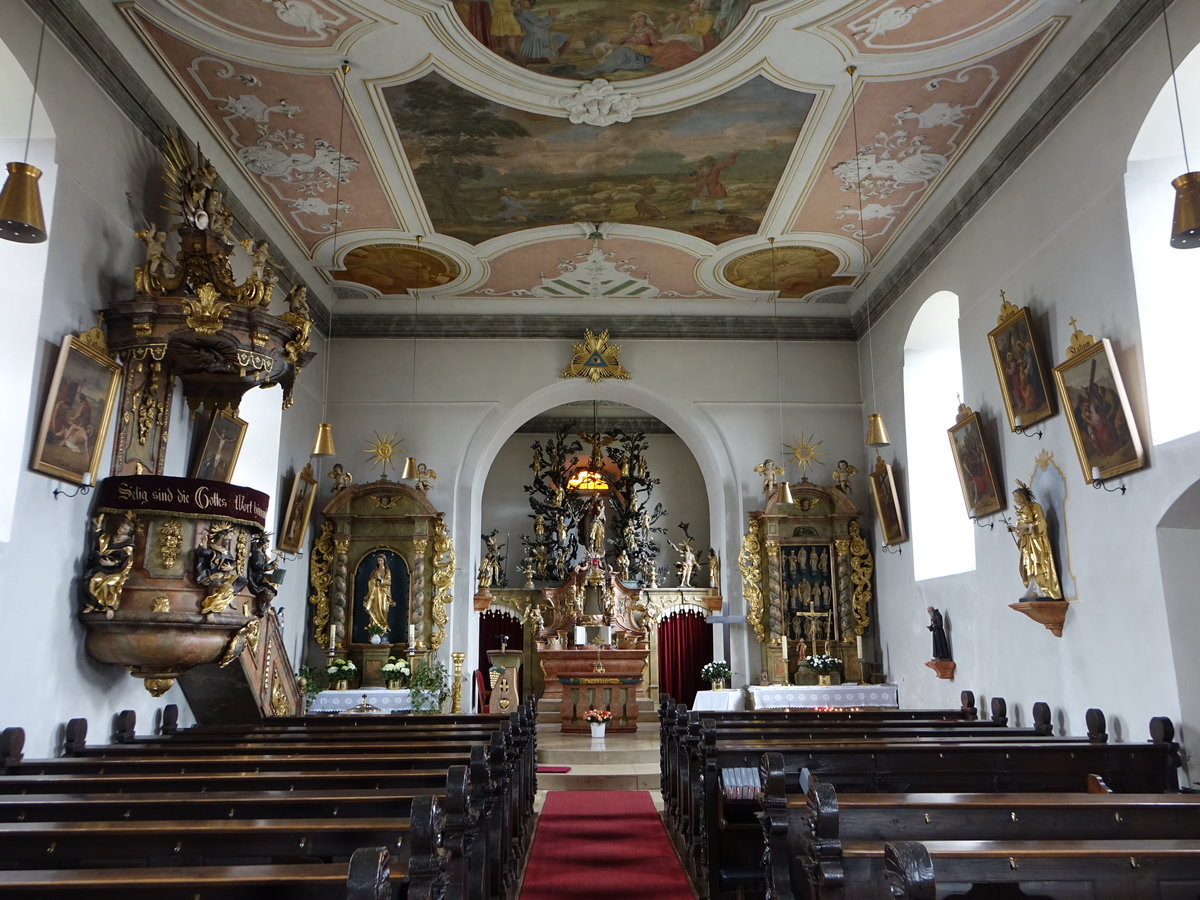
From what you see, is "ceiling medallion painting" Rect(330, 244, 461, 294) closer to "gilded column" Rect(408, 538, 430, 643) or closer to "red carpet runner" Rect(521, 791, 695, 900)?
"gilded column" Rect(408, 538, 430, 643)

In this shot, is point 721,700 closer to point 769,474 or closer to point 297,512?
point 769,474

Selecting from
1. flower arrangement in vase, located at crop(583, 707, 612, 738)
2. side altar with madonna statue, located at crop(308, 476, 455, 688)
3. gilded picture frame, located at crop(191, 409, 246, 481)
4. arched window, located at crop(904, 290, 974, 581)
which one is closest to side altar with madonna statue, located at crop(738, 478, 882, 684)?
arched window, located at crop(904, 290, 974, 581)

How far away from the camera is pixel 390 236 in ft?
37.6

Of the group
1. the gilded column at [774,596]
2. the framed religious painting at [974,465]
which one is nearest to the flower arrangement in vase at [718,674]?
the gilded column at [774,596]

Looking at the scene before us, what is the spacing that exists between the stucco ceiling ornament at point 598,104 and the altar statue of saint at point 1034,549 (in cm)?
499

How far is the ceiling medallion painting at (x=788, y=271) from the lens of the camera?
12.0 meters

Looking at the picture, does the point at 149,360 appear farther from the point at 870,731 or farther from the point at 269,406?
the point at 870,731

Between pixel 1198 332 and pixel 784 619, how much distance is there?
23.7 ft

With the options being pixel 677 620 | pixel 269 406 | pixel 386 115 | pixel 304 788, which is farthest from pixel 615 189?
pixel 677 620

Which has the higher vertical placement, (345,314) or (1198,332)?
(345,314)

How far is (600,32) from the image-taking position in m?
7.52

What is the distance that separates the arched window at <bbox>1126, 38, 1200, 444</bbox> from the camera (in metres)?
6.45

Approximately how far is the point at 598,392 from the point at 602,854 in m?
8.11

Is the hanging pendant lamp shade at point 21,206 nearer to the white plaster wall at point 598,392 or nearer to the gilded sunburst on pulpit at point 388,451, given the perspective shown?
the gilded sunburst on pulpit at point 388,451
